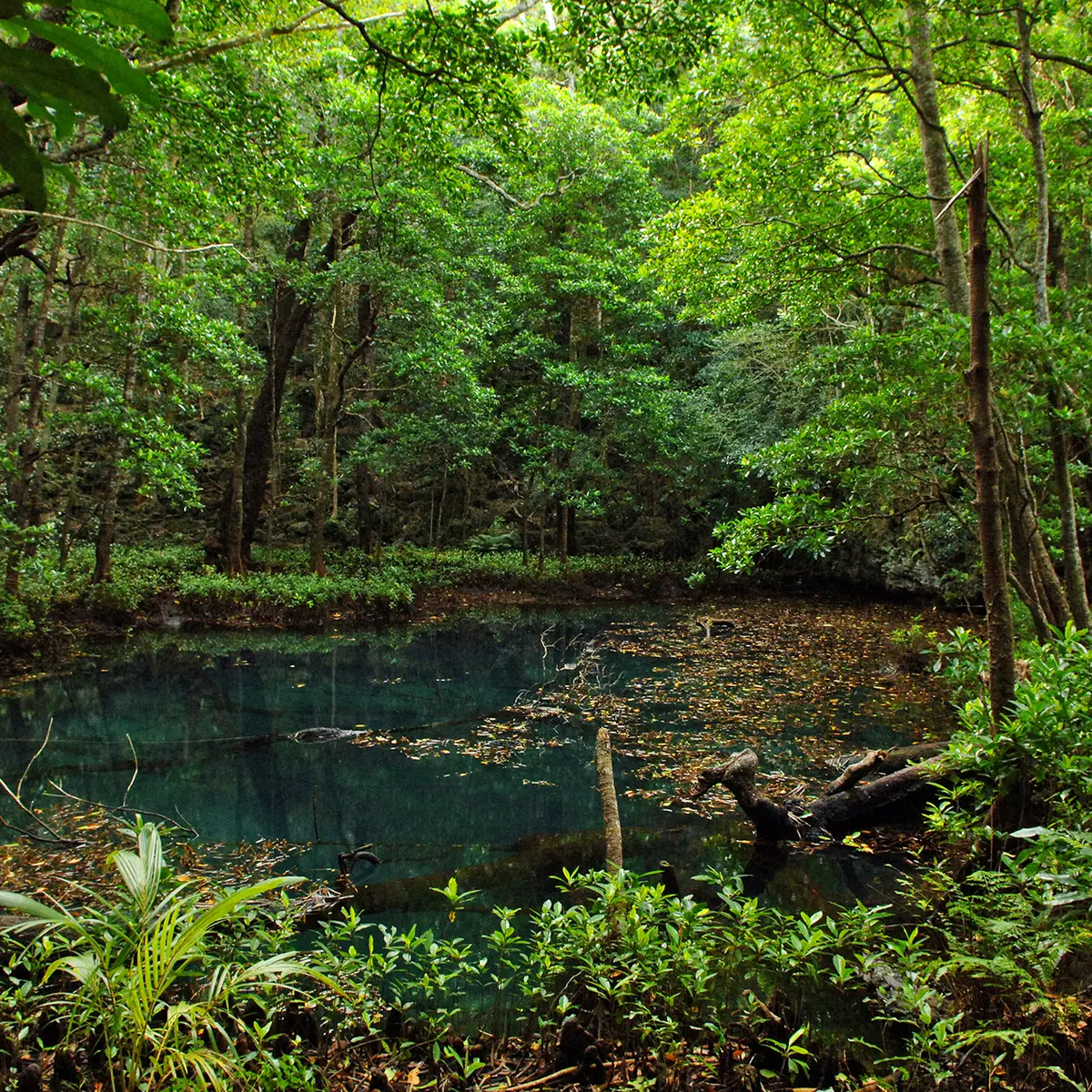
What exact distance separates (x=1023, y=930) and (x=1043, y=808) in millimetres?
1135

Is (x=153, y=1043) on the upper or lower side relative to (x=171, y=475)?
lower

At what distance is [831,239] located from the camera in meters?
6.84

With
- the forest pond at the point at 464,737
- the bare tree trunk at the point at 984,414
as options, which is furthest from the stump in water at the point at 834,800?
Answer: the bare tree trunk at the point at 984,414

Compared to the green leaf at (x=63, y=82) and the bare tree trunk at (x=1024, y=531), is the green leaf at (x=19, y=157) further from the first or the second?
the bare tree trunk at (x=1024, y=531)

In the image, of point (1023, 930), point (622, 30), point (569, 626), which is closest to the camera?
point (1023, 930)

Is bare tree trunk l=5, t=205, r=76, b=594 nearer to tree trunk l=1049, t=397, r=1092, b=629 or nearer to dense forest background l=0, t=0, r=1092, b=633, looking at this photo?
dense forest background l=0, t=0, r=1092, b=633

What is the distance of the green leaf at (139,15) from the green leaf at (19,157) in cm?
18

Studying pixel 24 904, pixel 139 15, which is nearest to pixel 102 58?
pixel 139 15

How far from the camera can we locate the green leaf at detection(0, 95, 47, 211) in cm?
93

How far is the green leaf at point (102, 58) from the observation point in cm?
90

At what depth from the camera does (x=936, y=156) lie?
5832 mm

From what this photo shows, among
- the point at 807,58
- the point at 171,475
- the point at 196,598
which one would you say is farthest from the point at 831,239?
the point at 196,598

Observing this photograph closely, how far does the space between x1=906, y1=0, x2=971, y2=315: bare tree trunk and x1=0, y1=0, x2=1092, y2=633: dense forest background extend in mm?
27

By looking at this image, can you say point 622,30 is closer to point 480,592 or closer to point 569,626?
point 569,626
